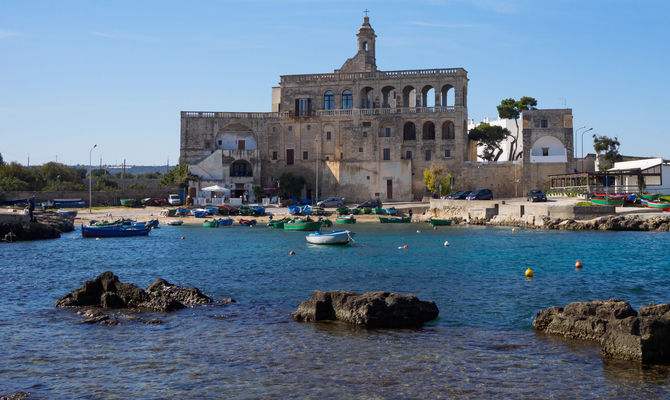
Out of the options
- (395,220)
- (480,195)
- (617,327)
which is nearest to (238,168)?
(395,220)

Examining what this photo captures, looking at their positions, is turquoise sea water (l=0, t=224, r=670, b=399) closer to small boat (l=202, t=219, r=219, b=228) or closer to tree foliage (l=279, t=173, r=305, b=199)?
small boat (l=202, t=219, r=219, b=228)

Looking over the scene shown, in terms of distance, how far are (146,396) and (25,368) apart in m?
3.41

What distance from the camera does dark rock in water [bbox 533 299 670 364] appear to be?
1296 centimetres

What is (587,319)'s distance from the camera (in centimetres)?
1493

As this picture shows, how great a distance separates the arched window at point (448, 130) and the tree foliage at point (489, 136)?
3973 millimetres

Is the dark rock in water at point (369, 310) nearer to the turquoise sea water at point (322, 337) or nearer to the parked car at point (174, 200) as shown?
the turquoise sea water at point (322, 337)

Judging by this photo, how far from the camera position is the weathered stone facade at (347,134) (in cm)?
6744

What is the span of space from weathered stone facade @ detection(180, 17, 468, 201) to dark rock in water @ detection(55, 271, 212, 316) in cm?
4799

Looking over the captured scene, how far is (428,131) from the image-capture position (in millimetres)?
71500

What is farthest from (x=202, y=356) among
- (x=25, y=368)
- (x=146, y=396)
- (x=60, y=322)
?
(x=60, y=322)

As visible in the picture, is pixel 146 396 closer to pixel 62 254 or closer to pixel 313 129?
pixel 62 254

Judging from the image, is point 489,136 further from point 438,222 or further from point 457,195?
point 438,222

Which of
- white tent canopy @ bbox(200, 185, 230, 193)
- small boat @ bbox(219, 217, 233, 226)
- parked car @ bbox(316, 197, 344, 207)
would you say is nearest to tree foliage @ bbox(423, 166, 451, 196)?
parked car @ bbox(316, 197, 344, 207)

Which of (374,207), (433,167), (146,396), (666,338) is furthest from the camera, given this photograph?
(433,167)
